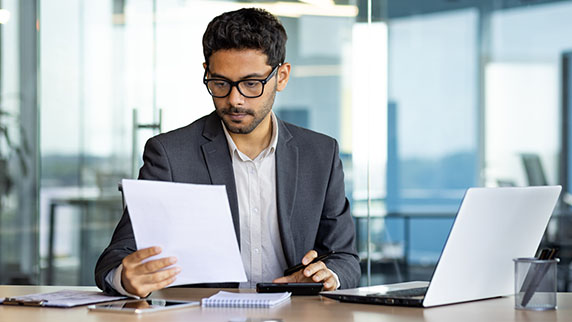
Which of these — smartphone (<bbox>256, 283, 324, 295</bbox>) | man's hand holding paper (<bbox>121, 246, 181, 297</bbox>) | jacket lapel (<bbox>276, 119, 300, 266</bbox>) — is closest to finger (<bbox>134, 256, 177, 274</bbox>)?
man's hand holding paper (<bbox>121, 246, 181, 297</bbox>)

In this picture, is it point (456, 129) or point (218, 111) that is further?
point (456, 129)

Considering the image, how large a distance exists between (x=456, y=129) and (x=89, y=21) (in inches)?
88.4

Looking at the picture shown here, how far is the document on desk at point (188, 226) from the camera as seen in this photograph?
70.5 inches

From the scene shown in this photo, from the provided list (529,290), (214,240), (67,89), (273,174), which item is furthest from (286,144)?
(67,89)

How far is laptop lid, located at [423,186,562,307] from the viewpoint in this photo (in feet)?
5.86

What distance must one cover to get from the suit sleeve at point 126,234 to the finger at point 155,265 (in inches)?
9.4

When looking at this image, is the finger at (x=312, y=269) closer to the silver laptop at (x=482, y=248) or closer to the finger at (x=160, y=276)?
the silver laptop at (x=482, y=248)

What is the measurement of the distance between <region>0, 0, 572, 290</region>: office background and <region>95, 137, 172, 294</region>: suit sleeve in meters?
2.03

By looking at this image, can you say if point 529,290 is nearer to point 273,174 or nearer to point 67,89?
point 273,174

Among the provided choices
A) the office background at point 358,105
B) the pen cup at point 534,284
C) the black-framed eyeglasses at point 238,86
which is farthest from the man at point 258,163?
the office background at point 358,105

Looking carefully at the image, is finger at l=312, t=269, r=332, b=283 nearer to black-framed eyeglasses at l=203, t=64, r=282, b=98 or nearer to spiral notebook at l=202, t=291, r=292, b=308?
spiral notebook at l=202, t=291, r=292, b=308

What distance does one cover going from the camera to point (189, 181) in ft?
8.00

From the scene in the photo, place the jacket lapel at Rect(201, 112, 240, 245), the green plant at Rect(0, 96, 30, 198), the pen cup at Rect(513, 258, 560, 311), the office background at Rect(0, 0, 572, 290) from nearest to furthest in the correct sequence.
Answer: the pen cup at Rect(513, 258, 560, 311) < the jacket lapel at Rect(201, 112, 240, 245) < the office background at Rect(0, 0, 572, 290) < the green plant at Rect(0, 96, 30, 198)

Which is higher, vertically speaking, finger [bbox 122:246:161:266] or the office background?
the office background
